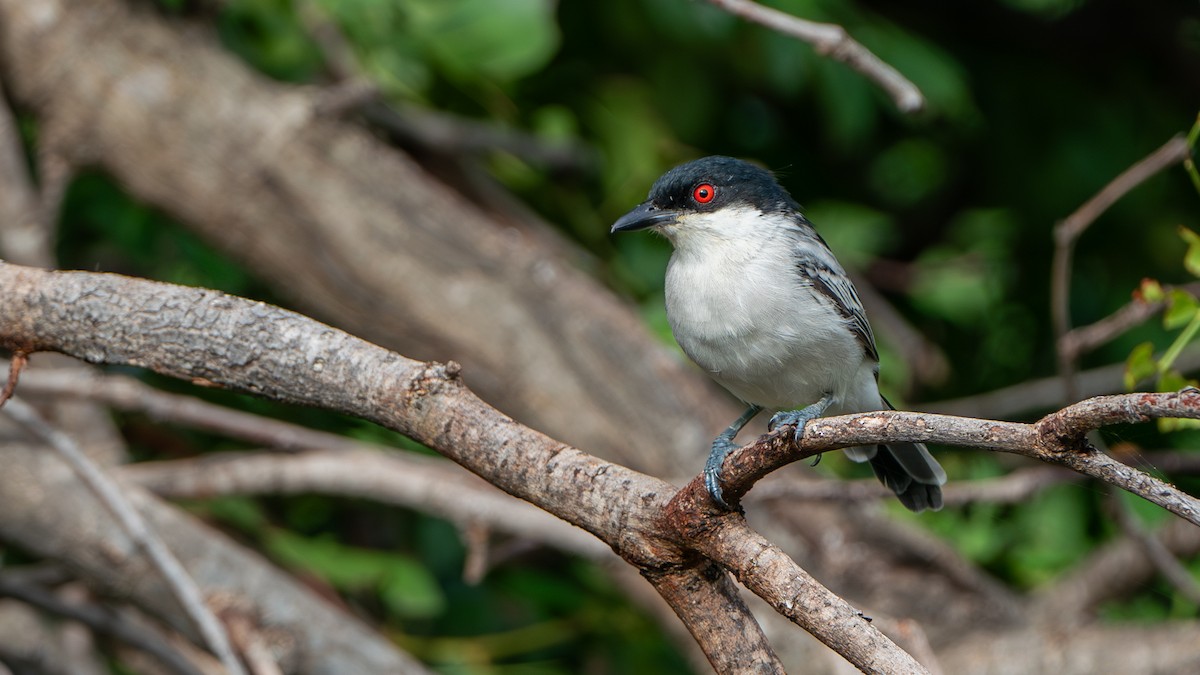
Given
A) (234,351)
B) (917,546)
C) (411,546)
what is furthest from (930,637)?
(234,351)

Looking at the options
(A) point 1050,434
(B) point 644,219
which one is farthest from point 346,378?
(B) point 644,219

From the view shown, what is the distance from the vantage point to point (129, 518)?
3.34 m

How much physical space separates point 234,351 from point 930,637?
3.15m

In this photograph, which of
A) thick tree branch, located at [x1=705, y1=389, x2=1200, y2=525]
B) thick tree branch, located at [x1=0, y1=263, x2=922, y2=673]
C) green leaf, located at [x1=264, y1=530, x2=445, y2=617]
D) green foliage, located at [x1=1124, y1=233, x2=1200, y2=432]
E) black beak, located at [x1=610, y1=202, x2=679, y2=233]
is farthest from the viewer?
green leaf, located at [x1=264, y1=530, x2=445, y2=617]

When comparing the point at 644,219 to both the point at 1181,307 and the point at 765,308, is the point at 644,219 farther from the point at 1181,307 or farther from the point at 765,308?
the point at 1181,307

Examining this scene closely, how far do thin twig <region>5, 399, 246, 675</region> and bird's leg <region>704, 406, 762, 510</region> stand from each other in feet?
4.57

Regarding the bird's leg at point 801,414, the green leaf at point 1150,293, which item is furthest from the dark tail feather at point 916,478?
the green leaf at point 1150,293

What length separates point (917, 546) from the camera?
475 centimetres

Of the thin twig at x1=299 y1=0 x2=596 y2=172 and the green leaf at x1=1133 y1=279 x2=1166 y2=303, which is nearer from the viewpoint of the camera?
the green leaf at x1=1133 y1=279 x2=1166 y2=303

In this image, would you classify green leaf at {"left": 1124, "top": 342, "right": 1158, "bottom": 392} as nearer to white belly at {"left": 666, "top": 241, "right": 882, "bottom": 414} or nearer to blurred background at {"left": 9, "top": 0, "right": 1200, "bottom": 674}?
white belly at {"left": 666, "top": 241, "right": 882, "bottom": 414}

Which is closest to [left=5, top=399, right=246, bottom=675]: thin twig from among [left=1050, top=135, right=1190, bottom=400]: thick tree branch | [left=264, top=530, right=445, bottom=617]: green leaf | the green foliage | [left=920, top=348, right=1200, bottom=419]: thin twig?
[left=264, top=530, right=445, bottom=617]: green leaf

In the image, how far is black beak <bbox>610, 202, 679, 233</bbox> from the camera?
3521 millimetres

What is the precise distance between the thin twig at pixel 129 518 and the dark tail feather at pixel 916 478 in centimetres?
182

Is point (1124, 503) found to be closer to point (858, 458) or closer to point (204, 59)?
point (858, 458)
